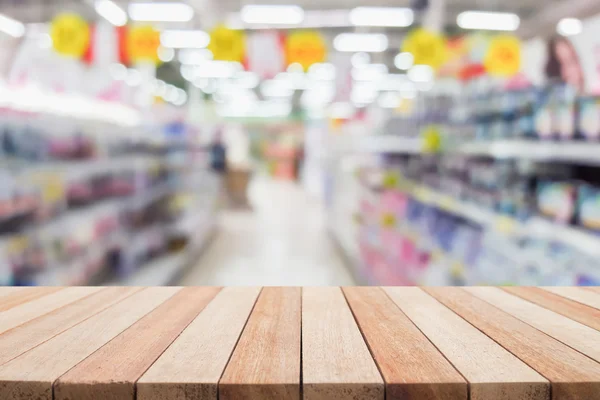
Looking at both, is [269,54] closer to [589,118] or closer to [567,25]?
[567,25]

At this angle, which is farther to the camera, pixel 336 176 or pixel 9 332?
pixel 336 176

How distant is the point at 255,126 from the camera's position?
31891mm

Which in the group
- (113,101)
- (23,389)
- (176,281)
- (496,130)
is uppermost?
(113,101)

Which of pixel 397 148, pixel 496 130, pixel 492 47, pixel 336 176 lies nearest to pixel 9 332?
pixel 496 130

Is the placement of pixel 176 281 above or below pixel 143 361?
below

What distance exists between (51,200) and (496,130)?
2.94m

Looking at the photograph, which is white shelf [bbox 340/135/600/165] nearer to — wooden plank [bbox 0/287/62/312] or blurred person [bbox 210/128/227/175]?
wooden plank [bbox 0/287/62/312]

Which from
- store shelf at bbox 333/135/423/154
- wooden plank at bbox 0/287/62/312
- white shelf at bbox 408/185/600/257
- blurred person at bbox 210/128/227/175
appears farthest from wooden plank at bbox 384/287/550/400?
blurred person at bbox 210/128/227/175

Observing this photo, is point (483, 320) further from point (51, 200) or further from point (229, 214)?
point (229, 214)

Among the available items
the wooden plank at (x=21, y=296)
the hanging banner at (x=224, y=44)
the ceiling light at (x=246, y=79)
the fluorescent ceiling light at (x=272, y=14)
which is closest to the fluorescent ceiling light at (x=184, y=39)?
the fluorescent ceiling light at (x=272, y=14)

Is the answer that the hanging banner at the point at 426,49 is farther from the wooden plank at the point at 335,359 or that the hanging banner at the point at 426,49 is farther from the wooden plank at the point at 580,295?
the wooden plank at the point at 335,359

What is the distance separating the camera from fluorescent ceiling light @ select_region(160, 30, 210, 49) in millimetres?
11305

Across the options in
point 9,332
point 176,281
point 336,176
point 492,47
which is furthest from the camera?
point 336,176

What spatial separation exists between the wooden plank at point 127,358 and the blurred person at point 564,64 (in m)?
2.54
